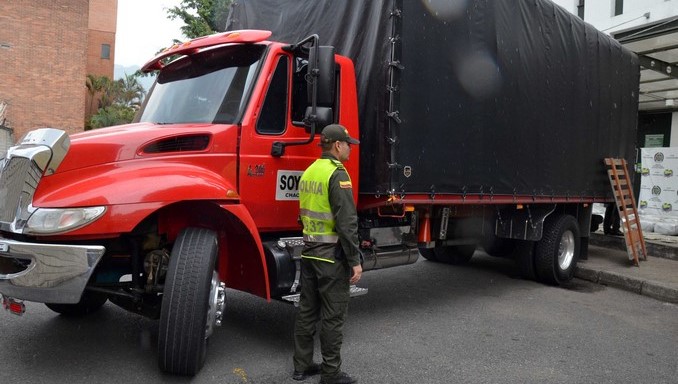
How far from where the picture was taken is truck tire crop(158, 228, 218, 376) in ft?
11.6

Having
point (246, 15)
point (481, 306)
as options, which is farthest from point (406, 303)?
point (246, 15)

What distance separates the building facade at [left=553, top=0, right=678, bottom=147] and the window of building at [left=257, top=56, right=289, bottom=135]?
26.0 feet

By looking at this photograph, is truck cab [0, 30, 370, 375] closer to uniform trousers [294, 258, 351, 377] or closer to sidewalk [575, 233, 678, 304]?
uniform trousers [294, 258, 351, 377]

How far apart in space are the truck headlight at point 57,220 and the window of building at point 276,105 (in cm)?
154

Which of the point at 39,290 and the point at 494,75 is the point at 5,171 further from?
the point at 494,75

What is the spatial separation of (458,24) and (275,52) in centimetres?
218

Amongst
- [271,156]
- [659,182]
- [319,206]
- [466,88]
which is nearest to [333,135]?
[319,206]

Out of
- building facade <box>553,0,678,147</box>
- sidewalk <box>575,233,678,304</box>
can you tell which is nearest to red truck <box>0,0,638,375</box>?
sidewalk <box>575,233,678,304</box>

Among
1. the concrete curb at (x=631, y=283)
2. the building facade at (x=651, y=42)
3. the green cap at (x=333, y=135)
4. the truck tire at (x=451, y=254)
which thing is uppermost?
the building facade at (x=651, y=42)

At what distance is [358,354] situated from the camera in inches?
176

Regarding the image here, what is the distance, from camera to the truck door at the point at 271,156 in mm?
4266

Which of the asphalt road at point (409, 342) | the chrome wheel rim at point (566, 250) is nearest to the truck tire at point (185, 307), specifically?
the asphalt road at point (409, 342)

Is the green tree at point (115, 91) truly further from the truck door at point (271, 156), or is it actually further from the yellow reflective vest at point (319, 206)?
the yellow reflective vest at point (319, 206)

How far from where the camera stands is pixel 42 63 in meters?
26.8
